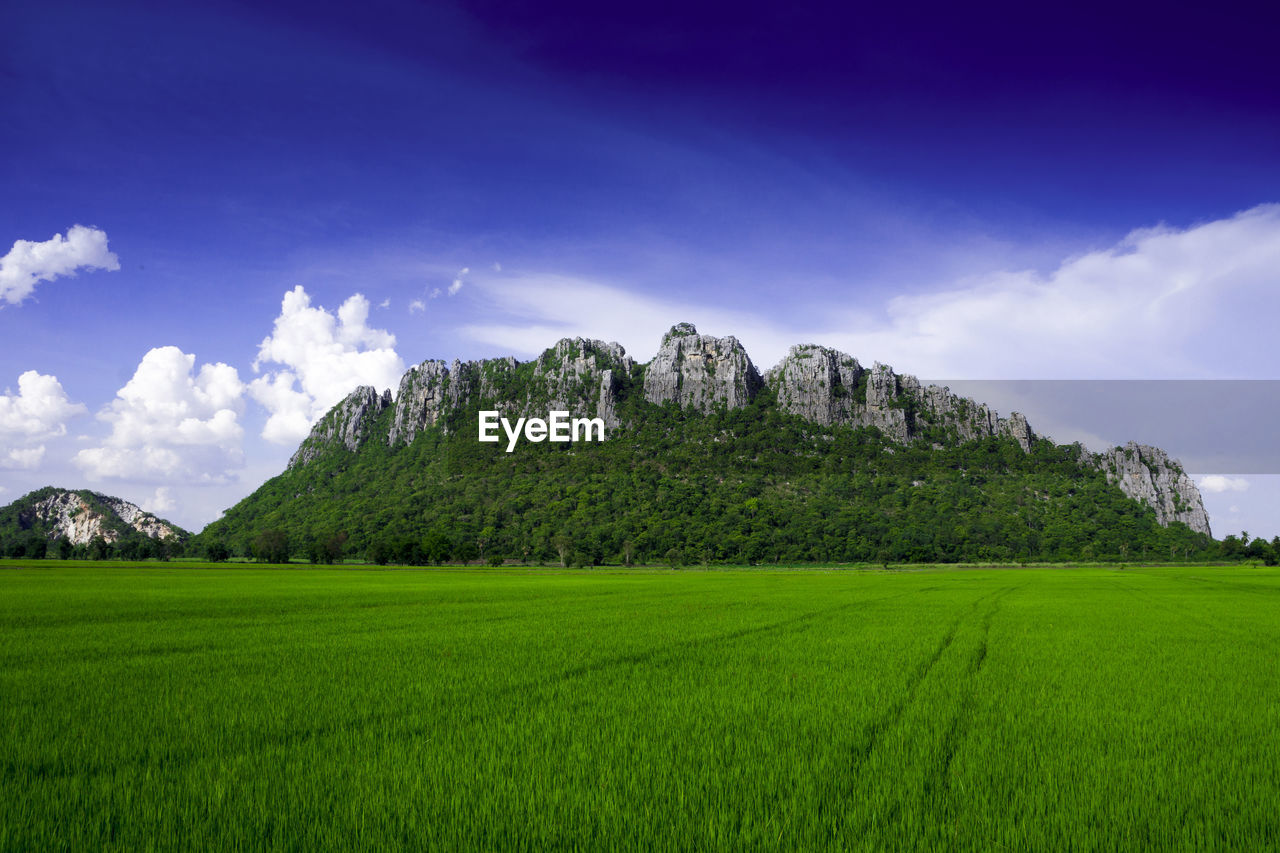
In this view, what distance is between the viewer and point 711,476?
511ft

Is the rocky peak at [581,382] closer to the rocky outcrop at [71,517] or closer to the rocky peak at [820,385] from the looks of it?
the rocky peak at [820,385]

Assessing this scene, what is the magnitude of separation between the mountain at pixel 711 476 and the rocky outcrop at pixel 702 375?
1.85 ft

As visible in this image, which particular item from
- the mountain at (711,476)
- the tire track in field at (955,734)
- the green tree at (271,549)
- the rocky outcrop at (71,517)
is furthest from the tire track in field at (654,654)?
the rocky outcrop at (71,517)

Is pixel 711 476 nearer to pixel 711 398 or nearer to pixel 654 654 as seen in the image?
pixel 711 398

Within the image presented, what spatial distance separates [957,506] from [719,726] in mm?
151026

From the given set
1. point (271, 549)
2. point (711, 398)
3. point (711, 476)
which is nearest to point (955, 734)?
point (271, 549)

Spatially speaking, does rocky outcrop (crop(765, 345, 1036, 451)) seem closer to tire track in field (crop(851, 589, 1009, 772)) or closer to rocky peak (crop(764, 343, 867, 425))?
rocky peak (crop(764, 343, 867, 425))

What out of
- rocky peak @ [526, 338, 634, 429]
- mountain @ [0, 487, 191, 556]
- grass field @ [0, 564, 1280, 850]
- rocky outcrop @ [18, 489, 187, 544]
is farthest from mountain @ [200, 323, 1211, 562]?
grass field @ [0, 564, 1280, 850]

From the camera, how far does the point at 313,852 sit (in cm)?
444

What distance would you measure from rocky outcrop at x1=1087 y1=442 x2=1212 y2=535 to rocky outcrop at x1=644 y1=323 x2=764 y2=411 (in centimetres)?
9029

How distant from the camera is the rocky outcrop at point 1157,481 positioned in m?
165

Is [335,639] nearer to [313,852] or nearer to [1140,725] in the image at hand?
[313,852]

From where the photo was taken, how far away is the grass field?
16.3ft

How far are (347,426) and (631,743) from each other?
197607mm
